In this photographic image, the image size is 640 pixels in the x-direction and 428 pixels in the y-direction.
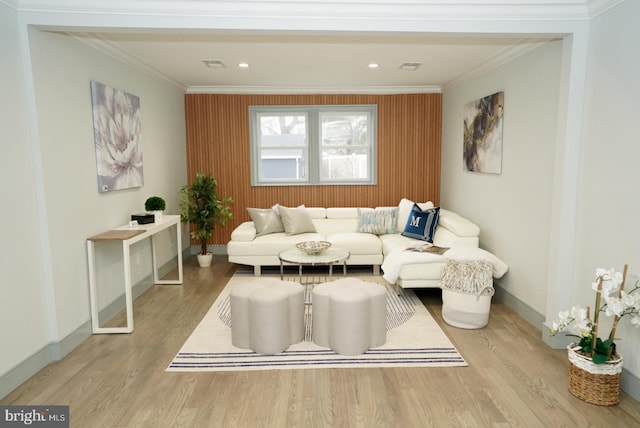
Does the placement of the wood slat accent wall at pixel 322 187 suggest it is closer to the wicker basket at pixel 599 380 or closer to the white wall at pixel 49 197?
the white wall at pixel 49 197

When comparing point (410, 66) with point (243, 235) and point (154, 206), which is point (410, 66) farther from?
point (154, 206)

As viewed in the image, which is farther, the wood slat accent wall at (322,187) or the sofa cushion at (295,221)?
the wood slat accent wall at (322,187)

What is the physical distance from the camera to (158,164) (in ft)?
17.0

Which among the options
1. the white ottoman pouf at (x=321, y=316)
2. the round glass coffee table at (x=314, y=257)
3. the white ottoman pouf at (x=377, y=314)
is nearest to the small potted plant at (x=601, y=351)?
the white ottoman pouf at (x=377, y=314)

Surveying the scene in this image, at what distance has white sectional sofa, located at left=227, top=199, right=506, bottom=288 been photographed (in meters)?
4.16

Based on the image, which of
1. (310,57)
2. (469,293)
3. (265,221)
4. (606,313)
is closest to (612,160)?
(606,313)

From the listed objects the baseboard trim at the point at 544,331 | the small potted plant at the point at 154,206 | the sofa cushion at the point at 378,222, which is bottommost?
Result: the baseboard trim at the point at 544,331

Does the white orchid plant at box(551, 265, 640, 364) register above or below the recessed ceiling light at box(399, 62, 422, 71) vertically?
below

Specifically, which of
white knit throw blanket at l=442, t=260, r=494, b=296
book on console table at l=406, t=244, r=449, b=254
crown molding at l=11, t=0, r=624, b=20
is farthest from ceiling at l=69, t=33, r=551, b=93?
book on console table at l=406, t=244, r=449, b=254

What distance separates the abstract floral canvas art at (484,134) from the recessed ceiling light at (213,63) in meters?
2.92

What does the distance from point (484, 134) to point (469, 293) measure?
198cm

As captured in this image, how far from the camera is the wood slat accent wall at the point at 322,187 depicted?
6301mm

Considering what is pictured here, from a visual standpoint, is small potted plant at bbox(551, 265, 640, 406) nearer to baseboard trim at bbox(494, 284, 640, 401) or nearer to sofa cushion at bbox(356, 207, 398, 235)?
baseboard trim at bbox(494, 284, 640, 401)

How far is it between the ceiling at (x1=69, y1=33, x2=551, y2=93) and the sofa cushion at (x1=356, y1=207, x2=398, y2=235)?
1764 millimetres
